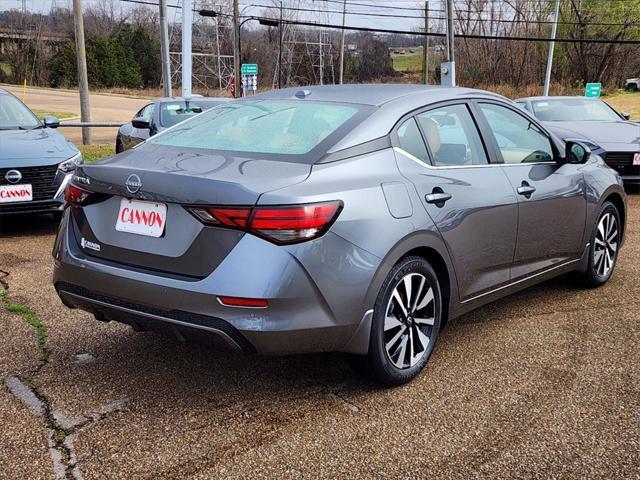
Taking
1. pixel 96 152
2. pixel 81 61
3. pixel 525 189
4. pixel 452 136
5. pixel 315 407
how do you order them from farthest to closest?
pixel 81 61 → pixel 96 152 → pixel 525 189 → pixel 452 136 → pixel 315 407

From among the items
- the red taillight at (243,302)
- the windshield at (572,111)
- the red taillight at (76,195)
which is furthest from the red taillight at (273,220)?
the windshield at (572,111)

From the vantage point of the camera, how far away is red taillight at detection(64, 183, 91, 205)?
136 inches

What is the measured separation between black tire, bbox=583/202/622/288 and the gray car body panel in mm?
1389

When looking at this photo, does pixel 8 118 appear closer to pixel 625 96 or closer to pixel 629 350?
pixel 629 350

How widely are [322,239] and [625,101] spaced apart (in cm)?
4254

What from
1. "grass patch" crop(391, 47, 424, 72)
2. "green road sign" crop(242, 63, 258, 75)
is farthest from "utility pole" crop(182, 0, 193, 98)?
"grass patch" crop(391, 47, 424, 72)

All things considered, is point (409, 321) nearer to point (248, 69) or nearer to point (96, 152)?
point (96, 152)

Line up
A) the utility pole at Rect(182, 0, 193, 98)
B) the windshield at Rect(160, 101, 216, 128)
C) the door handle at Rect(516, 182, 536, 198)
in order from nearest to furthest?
the door handle at Rect(516, 182, 536, 198) → the windshield at Rect(160, 101, 216, 128) → the utility pole at Rect(182, 0, 193, 98)

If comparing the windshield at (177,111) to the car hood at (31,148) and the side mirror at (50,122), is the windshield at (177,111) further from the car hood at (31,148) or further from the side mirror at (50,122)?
the car hood at (31,148)

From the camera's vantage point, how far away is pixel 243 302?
116 inches

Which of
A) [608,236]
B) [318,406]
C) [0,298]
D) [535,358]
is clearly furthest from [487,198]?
[0,298]

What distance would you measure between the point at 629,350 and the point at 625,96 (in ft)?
149

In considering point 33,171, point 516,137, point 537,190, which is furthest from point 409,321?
point 33,171

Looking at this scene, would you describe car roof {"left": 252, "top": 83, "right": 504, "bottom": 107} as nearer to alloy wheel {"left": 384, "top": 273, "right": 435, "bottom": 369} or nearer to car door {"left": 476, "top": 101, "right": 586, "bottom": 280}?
car door {"left": 476, "top": 101, "right": 586, "bottom": 280}
